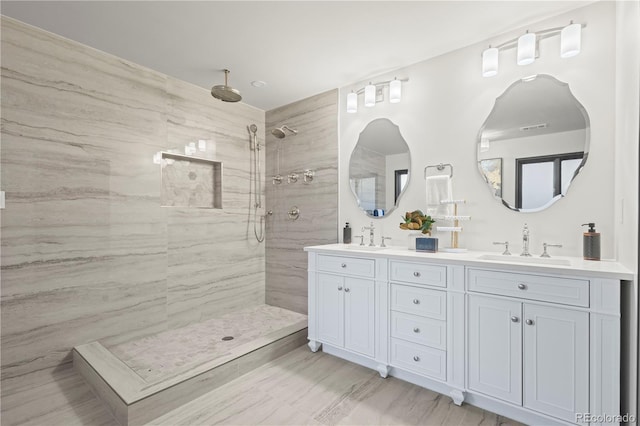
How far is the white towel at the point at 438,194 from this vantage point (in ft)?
7.85

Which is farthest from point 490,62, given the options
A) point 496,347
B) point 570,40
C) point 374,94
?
point 496,347

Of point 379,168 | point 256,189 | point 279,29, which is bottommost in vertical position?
point 256,189

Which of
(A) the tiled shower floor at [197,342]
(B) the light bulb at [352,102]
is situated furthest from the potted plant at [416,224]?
(A) the tiled shower floor at [197,342]

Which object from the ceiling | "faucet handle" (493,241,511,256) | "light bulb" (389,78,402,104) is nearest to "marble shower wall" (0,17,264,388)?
the ceiling

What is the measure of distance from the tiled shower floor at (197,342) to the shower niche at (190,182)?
1.24 m

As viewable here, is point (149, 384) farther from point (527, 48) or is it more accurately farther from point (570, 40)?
point (570, 40)

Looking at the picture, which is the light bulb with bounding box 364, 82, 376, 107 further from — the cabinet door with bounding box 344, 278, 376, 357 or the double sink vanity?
the cabinet door with bounding box 344, 278, 376, 357

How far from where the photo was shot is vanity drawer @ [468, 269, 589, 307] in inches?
59.4

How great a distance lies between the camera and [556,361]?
156cm

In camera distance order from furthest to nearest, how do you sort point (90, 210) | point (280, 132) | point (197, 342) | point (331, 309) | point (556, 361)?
point (280, 132) → point (197, 342) → point (331, 309) → point (90, 210) → point (556, 361)

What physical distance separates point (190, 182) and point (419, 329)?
2599 mm

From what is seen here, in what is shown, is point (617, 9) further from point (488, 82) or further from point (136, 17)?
point (136, 17)

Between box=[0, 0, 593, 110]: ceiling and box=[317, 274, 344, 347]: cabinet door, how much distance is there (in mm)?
1876

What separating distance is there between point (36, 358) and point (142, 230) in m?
1.13
